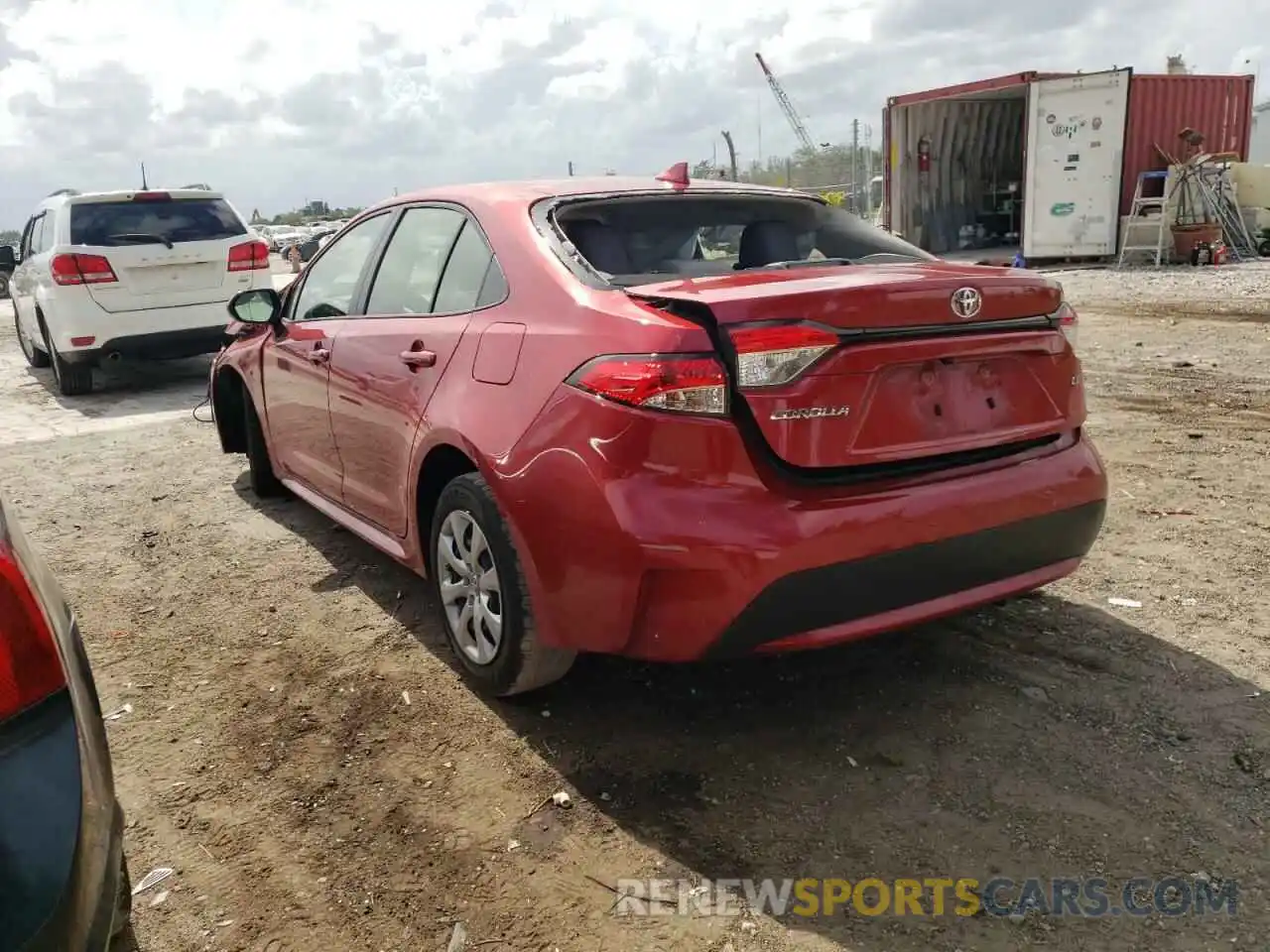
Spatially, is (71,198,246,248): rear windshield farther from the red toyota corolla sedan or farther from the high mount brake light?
the red toyota corolla sedan

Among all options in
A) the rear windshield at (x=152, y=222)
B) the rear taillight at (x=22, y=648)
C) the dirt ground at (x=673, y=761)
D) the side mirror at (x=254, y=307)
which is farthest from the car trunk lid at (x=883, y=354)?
the rear windshield at (x=152, y=222)

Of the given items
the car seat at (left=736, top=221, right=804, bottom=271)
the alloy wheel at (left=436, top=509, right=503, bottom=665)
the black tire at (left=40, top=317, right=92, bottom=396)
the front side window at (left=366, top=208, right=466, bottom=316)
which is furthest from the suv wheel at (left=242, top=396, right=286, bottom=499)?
the black tire at (left=40, top=317, right=92, bottom=396)

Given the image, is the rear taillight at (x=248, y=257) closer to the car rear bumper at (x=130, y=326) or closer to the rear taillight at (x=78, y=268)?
the car rear bumper at (x=130, y=326)

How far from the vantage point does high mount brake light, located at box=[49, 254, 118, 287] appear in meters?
8.68

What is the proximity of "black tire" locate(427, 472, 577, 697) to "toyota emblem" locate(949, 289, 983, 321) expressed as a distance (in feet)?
4.51

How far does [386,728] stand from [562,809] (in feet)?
2.41

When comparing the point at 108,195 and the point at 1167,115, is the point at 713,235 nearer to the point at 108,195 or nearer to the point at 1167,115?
the point at 108,195

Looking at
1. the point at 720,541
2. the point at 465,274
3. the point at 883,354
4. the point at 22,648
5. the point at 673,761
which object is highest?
the point at 465,274

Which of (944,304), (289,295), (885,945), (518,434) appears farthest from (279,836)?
(289,295)

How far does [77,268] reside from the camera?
8.70 metres

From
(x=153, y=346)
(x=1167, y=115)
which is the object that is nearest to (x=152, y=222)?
(x=153, y=346)

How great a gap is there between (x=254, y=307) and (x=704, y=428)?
2.96 metres

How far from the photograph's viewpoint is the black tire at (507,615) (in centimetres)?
292

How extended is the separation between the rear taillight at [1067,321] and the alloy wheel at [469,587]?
5.93 ft
